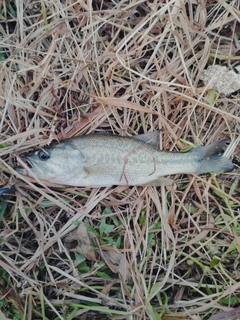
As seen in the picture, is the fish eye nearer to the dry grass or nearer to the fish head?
the fish head

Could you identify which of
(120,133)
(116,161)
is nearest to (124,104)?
(120,133)

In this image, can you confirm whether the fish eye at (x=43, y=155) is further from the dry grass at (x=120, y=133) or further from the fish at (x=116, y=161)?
the dry grass at (x=120, y=133)

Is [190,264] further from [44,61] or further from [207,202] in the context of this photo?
[44,61]

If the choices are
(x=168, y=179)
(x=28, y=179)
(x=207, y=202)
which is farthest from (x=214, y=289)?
(x=28, y=179)

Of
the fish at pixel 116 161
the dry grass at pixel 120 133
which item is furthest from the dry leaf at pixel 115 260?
the fish at pixel 116 161

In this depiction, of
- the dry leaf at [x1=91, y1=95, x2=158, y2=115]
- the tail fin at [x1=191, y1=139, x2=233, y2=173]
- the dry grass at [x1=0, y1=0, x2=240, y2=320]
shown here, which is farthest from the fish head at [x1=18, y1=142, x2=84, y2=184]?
the tail fin at [x1=191, y1=139, x2=233, y2=173]

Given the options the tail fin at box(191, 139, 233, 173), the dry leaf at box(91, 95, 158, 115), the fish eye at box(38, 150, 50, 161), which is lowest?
the tail fin at box(191, 139, 233, 173)
